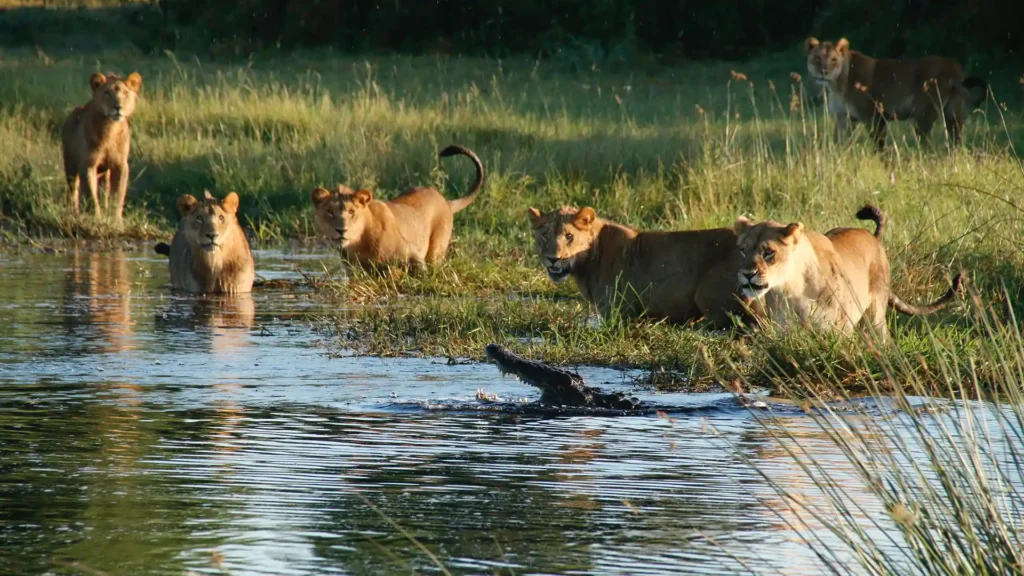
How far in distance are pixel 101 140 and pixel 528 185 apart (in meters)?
3.78

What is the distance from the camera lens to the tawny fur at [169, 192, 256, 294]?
38.0 feet

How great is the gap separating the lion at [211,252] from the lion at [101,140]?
330 cm

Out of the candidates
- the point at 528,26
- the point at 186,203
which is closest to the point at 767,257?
the point at 186,203

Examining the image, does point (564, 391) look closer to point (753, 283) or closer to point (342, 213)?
point (753, 283)

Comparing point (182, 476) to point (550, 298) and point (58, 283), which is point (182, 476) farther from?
point (58, 283)

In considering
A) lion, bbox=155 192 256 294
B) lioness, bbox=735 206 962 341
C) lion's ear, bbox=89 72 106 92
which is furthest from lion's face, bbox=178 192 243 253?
lioness, bbox=735 206 962 341

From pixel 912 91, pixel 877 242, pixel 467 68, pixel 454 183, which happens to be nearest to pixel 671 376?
pixel 877 242

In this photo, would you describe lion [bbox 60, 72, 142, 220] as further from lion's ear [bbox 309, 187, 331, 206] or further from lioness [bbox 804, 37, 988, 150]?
lioness [bbox 804, 37, 988, 150]

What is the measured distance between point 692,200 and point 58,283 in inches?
190

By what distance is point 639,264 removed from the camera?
9648 millimetres

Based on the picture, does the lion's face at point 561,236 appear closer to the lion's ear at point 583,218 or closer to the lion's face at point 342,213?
the lion's ear at point 583,218

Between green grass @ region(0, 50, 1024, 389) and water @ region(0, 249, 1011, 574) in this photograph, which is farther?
green grass @ region(0, 50, 1024, 389)

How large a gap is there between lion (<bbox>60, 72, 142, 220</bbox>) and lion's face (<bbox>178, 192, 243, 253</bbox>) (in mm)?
3377

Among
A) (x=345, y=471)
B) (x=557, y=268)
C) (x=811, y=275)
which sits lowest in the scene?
(x=345, y=471)
